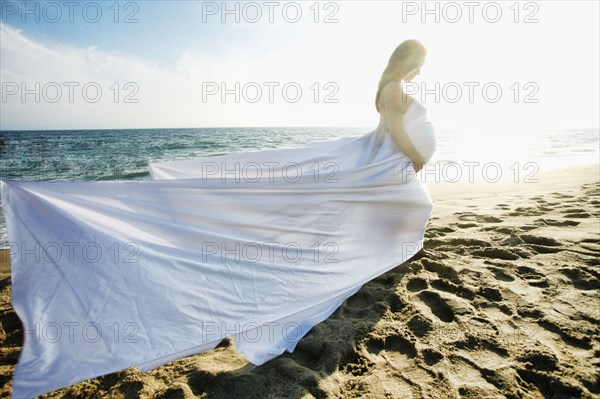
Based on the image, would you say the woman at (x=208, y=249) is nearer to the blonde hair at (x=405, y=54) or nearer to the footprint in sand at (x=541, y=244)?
the blonde hair at (x=405, y=54)

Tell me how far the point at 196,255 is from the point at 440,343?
176 cm

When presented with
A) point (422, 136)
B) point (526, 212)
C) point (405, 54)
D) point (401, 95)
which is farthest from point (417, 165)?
point (526, 212)

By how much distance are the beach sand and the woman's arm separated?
45.5 inches

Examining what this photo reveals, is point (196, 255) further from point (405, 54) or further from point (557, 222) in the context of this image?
point (557, 222)

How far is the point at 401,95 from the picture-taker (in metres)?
2.99

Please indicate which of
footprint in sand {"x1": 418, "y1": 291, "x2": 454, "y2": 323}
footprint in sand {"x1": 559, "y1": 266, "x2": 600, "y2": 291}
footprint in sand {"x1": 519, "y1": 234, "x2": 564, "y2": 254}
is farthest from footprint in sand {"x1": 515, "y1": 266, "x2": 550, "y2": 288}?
footprint in sand {"x1": 418, "y1": 291, "x2": 454, "y2": 323}

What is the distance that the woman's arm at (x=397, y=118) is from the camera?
3004 mm

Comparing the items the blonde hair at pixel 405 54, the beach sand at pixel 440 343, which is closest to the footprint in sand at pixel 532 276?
the beach sand at pixel 440 343

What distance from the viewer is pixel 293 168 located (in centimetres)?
289

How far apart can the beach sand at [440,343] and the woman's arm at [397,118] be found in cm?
116

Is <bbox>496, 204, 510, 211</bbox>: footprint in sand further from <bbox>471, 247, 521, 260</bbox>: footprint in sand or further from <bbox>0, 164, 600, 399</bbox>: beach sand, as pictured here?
<bbox>471, 247, 521, 260</bbox>: footprint in sand

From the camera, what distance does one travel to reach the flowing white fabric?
160 centimetres

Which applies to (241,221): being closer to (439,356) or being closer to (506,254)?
(439,356)

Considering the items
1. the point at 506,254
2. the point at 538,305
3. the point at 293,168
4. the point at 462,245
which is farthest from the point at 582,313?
the point at 293,168
